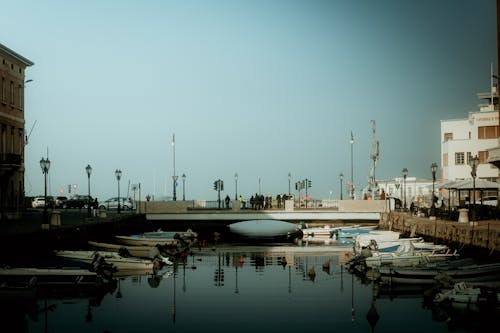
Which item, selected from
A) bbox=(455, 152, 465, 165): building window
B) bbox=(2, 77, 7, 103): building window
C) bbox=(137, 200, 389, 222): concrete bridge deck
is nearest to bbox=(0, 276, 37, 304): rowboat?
bbox=(2, 77, 7, 103): building window

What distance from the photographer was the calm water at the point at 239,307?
1109 inches

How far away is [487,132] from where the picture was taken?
9169cm

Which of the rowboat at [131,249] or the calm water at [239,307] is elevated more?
the rowboat at [131,249]

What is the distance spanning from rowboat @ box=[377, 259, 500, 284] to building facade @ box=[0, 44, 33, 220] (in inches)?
1361

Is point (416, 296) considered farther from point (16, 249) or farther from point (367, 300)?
point (16, 249)

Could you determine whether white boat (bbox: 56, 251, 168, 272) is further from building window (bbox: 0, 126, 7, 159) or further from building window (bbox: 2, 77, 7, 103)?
building window (bbox: 2, 77, 7, 103)

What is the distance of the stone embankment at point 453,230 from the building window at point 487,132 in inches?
891

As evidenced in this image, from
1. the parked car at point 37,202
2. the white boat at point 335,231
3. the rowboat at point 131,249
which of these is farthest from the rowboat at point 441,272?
the parked car at point 37,202

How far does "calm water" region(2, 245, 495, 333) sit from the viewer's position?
2816 cm

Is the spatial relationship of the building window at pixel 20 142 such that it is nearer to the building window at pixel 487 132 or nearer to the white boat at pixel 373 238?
the white boat at pixel 373 238

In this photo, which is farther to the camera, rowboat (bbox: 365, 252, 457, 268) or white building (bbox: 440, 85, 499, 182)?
white building (bbox: 440, 85, 499, 182)

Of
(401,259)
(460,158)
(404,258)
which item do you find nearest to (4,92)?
(401,259)

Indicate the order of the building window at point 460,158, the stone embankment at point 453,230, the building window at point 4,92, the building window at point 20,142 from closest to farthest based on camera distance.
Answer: the stone embankment at point 453,230 → the building window at point 4,92 → the building window at point 20,142 → the building window at point 460,158

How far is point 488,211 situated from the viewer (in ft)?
189
